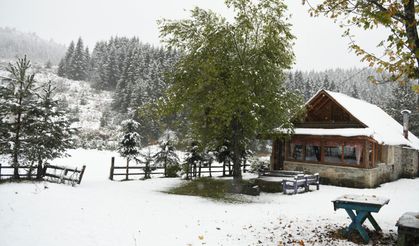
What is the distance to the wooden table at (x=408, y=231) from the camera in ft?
20.5

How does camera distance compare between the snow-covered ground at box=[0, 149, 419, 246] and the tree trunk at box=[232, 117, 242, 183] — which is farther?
the tree trunk at box=[232, 117, 242, 183]

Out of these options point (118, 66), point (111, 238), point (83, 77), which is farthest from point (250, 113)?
point (83, 77)

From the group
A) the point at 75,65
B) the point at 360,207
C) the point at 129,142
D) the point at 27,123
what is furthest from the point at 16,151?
the point at 75,65

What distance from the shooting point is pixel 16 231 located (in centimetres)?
791

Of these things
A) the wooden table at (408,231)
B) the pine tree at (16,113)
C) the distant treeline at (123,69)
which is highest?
the distant treeline at (123,69)

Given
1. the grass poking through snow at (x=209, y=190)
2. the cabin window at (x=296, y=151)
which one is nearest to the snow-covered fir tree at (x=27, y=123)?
the grass poking through snow at (x=209, y=190)

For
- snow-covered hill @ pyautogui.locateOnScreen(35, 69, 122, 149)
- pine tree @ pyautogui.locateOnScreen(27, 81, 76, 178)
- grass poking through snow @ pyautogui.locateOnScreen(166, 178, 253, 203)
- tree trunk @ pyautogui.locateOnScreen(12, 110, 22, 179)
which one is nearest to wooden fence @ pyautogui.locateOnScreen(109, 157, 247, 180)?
grass poking through snow @ pyautogui.locateOnScreen(166, 178, 253, 203)

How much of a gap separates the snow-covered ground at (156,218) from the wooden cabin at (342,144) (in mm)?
4109

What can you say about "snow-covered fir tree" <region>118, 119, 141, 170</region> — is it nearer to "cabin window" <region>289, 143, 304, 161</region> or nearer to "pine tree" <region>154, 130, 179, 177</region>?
"pine tree" <region>154, 130, 179, 177</region>

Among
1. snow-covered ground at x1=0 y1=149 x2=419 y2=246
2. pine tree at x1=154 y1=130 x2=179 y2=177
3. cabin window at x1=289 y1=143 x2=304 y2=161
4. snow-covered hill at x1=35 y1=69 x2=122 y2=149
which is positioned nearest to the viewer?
snow-covered ground at x1=0 y1=149 x2=419 y2=246

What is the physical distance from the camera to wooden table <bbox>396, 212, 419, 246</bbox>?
6242mm

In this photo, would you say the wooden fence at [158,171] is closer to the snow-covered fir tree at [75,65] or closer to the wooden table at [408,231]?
the wooden table at [408,231]

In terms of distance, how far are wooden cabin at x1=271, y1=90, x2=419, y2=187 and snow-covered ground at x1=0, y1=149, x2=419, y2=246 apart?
13.5ft

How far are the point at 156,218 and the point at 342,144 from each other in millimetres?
14991
